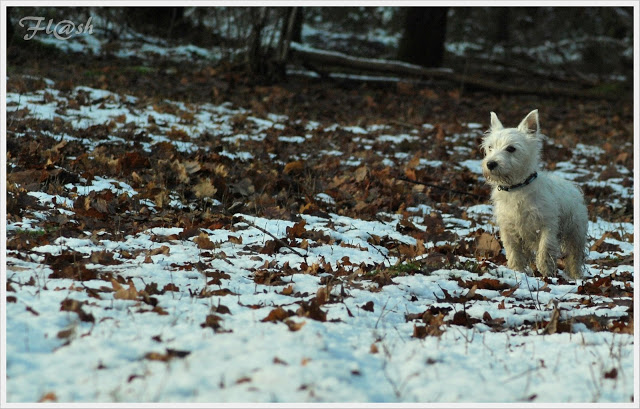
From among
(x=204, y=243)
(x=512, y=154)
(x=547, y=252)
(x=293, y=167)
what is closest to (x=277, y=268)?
(x=204, y=243)

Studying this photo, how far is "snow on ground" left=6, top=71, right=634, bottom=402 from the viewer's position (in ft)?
11.8

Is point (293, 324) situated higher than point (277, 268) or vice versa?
point (293, 324)

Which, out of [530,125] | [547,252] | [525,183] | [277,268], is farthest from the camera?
[530,125]

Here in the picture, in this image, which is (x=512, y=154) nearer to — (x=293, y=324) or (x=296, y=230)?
(x=296, y=230)

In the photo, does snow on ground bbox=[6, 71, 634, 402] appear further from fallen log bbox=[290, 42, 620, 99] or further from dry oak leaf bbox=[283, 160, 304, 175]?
fallen log bbox=[290, 42, 620, 99]

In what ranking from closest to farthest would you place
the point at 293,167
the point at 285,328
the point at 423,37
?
the point at 285,328 < the point at 293,167 < the point at 423,37

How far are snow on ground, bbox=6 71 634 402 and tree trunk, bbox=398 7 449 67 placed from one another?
15.1m

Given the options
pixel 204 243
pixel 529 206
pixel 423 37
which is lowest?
pixel 204 243

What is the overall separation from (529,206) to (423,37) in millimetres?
15769

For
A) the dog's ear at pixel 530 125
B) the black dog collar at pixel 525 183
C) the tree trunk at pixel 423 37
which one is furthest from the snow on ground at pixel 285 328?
the tree trunk at pixel 423 37

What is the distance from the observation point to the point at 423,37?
70.3 ft

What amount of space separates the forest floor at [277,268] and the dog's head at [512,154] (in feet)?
3.30

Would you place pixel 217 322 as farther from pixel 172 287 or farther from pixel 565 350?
pixel 565 350

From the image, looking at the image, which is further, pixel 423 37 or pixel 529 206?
pixel 423 37
